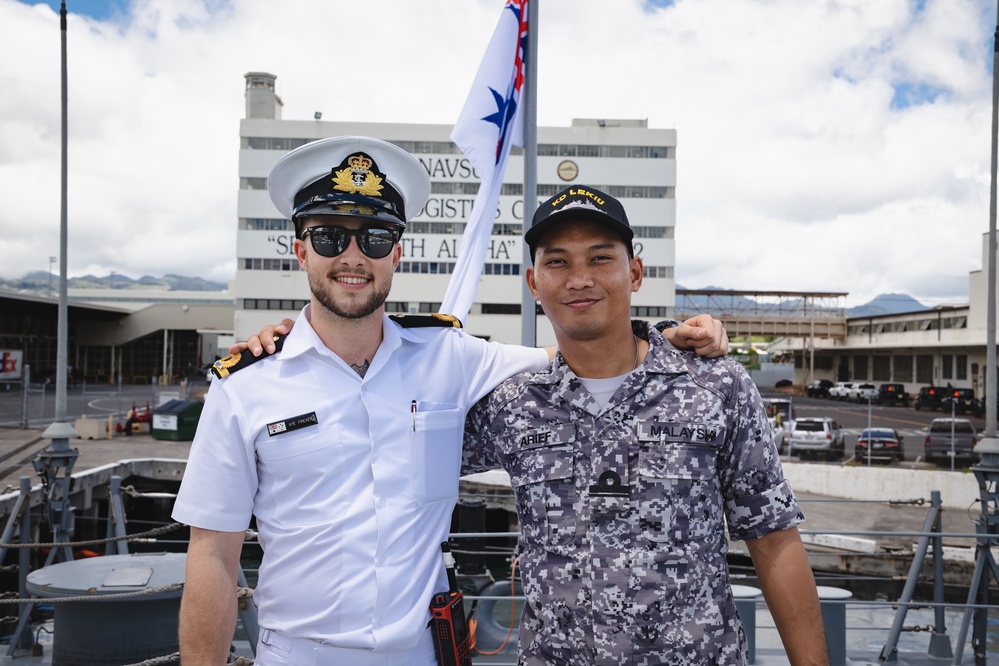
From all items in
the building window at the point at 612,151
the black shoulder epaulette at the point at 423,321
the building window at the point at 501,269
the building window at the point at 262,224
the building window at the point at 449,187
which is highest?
the building window at the point at 612,151

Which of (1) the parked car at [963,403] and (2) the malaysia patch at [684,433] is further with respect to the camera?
(1) the parked car at [963,403]

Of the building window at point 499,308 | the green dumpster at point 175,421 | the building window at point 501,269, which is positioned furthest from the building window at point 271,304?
the green dumpster at point 175,421

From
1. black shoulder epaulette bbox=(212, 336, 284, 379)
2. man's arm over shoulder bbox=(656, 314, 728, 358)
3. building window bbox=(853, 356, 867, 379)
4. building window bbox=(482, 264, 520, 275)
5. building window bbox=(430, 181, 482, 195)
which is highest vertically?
building window bbox=(430, 181, 482, 195)

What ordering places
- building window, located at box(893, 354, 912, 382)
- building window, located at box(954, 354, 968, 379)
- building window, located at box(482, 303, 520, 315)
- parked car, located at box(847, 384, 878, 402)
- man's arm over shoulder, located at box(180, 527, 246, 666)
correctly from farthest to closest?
building window, located at box(482, 303, 520, 315) < building window, located at box(893, 354, 912, 382) < parked car, located at box(847, 384, 878, 402) < building window, located at box(954, 354, 968, 379) < man's arm over shoulder, located at box(180, 527, 246, 666)

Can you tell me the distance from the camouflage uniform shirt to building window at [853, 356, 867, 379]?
55.3 metres

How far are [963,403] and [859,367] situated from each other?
21.0 m

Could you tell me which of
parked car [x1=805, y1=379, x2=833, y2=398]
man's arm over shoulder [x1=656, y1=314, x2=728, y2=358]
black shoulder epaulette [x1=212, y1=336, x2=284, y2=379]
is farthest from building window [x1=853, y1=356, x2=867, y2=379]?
black shoulder epaulette [x1=212, y1=336, x2=284, y2=379]

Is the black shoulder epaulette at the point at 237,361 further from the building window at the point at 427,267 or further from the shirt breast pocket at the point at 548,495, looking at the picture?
the building window at the point at 427,267

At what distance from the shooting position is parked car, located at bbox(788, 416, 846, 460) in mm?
21781

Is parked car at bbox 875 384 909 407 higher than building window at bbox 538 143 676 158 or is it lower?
lower

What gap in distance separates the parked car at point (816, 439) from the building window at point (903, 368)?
26675mm

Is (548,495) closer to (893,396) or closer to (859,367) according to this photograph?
(893,396)

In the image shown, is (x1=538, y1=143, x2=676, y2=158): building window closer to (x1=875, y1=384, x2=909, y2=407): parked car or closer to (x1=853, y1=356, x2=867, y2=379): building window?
(x1=853, y1=356, x2=867, y2=379): building window

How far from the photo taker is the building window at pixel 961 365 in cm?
3847
